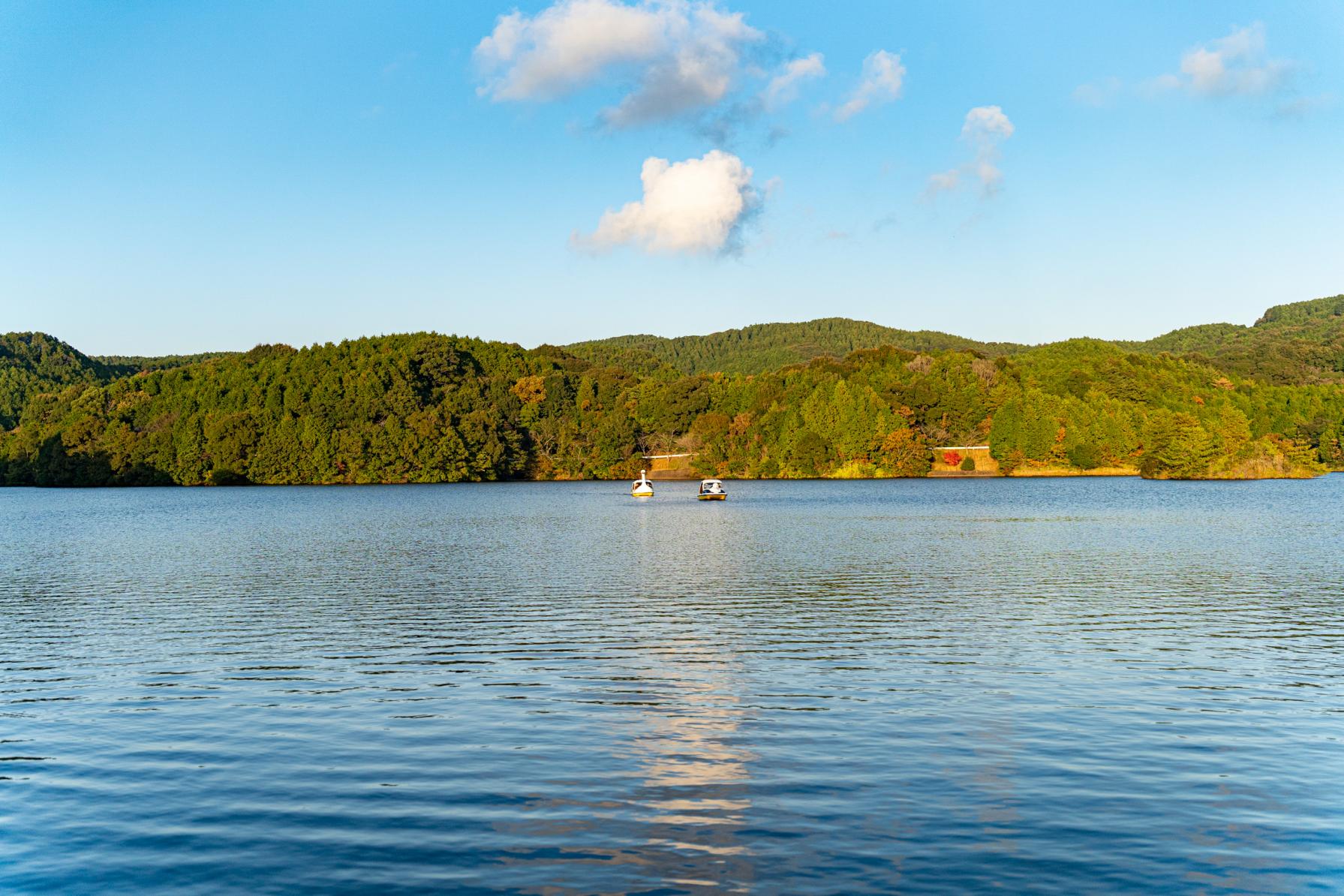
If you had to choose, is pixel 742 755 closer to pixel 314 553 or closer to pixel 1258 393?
pixel 314 553

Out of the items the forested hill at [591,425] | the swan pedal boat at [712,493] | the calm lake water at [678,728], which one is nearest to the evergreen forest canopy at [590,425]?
the forested hill at [591,425]

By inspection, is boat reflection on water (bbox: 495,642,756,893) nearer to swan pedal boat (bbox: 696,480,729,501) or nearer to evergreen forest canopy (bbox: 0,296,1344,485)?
swan pedal boat (bbox: 696,480,729,501)

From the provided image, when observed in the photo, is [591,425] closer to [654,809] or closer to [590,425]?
[590,425]

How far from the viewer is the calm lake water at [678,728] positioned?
1188 cm

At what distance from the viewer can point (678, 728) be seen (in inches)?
707

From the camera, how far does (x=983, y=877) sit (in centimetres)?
1124

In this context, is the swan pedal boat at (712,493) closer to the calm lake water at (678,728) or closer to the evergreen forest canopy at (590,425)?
the calm lake water at (678,728)

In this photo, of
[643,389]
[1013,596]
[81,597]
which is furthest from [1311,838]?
[643,389]

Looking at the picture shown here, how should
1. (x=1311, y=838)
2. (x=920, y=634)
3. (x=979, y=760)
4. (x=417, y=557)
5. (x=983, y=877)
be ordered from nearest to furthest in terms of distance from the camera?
(x=983, y=877)
(x=1311, y=838)
(x=979, y=760)
(x=920, y=634)
(x=417, y=557)

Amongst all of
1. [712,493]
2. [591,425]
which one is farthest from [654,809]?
[591,425]

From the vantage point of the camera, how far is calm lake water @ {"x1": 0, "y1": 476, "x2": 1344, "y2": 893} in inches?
468

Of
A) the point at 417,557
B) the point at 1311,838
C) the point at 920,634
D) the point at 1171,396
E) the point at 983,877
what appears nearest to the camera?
the point at 983,877

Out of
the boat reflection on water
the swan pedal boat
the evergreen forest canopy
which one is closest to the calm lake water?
the boat reflection on water

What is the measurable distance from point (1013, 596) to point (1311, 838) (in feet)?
73.8
